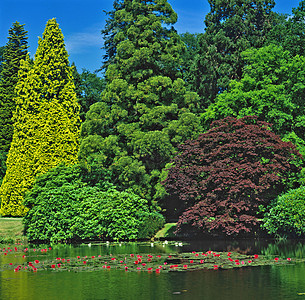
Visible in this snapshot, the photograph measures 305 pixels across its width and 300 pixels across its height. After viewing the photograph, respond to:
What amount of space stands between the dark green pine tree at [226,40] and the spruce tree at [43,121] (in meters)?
10.5

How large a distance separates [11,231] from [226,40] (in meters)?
21.9

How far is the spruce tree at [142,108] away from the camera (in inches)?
1262

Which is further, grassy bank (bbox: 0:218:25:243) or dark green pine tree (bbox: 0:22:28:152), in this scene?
dark green pine tree (bbox: 0:22:28:152)

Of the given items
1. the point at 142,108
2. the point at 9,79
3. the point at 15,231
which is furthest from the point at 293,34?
the point at 9,79

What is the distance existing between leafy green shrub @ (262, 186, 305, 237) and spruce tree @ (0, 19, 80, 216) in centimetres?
1464

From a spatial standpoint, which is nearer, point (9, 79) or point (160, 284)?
point (160, 284)

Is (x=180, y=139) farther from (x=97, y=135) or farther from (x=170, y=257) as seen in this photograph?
(x=170, y=257)

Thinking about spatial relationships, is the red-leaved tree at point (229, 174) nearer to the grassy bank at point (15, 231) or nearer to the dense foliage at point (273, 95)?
the grassy bank at point (15, 231)

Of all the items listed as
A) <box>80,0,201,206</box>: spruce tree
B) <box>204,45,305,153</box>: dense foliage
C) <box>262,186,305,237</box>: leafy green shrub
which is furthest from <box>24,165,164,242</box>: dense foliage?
<box>204,45,305,153</box>: dense foliage

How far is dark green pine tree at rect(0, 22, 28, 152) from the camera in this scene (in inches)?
1882

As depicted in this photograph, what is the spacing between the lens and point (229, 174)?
91.2ft

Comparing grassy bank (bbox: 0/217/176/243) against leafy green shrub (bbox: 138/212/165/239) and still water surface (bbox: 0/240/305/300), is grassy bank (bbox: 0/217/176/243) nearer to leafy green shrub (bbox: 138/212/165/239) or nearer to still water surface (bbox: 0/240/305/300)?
leafy green shrub (bbox: 138/212/165/239)

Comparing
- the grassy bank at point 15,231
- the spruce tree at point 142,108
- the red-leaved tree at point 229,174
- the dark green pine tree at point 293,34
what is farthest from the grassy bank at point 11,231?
the dark green pine tree at point 293,34

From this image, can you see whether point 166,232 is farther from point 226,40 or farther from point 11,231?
point 226,40
